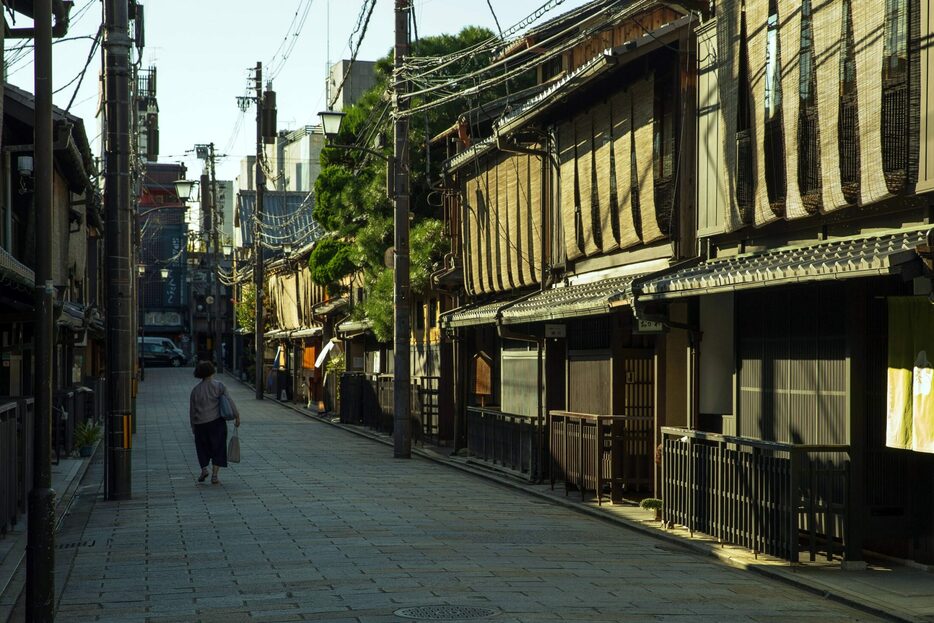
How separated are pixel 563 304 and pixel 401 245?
829 cm

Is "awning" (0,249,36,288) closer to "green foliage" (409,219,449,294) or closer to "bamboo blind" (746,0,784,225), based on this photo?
"bamboo blind" (746,0,784,225)

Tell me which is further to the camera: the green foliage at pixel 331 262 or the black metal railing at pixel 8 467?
the green foliage at pixel 331 262

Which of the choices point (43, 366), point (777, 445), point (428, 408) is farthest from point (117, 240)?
point (428, 408)

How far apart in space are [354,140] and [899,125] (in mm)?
26205

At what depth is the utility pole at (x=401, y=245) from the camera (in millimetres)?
25375

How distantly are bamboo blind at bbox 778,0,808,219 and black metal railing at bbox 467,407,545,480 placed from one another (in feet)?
24.8

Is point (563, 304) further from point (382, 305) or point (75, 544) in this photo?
point (382, 305)

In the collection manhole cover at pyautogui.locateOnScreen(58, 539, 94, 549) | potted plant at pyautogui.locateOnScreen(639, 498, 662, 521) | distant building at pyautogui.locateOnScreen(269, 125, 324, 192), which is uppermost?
distant building at pyautogui.locateOnScreen(269, 125, 324, 192)

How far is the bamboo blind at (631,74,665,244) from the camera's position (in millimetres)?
17453

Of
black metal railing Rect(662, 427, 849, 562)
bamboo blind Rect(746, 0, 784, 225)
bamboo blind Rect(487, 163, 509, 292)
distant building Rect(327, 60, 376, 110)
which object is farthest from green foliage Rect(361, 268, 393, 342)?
distant building Rect(327, 60, 376, 110)

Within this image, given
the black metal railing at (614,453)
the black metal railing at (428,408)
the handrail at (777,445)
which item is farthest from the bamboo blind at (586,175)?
the black metal railing at (428,408)

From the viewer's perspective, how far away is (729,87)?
15.1 meters

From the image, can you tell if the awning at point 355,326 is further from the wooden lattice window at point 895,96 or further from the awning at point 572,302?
the wooden lattice window at point 895,96

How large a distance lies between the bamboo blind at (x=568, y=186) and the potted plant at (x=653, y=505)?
5.76 metres
